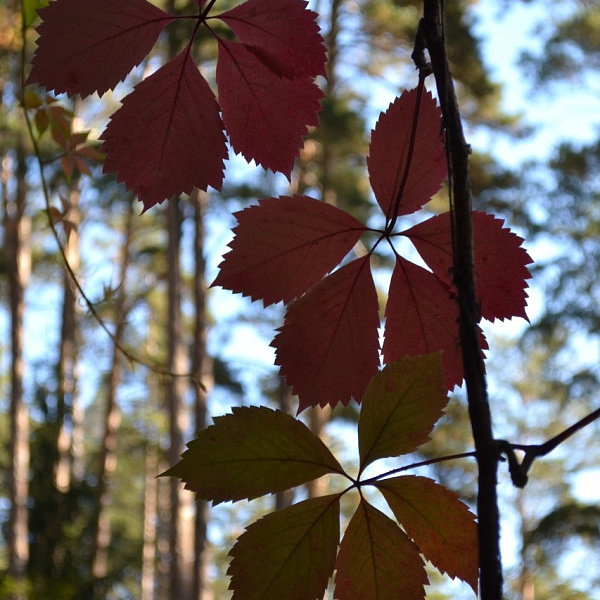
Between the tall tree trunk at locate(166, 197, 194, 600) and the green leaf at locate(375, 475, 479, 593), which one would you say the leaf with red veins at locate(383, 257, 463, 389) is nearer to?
the green leaf at locate(375, 475, 479, 593)

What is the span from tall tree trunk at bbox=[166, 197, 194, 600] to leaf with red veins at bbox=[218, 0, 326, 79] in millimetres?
5693

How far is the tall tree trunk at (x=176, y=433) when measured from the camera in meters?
6.28

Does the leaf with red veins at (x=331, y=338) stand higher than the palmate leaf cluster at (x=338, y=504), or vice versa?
the leaf with red veins at (x=331, y=338)

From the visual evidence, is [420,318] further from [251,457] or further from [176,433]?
[176,433]

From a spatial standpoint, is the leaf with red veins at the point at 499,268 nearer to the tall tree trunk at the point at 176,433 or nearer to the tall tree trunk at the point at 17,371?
the tall tree trunk at the point at 176,433

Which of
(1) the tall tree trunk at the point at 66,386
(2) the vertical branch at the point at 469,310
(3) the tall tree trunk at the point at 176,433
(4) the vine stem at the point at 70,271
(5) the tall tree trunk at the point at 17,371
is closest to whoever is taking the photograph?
(2) the vertical branch at the point at 469,310

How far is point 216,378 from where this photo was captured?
9.32m

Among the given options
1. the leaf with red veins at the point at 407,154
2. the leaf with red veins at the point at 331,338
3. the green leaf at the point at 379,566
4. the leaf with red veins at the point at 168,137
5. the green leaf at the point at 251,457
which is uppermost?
the leaf with red veins at the point at 168,137

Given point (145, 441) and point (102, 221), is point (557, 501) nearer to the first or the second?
point (145, 441)

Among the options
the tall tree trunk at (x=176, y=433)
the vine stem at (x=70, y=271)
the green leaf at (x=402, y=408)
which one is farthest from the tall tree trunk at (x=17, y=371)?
the green leaf at (x=402, y=408)

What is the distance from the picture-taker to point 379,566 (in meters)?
0.21

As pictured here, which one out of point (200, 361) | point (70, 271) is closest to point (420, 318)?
point (70, 271)

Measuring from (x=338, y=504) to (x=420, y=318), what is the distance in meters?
0.08

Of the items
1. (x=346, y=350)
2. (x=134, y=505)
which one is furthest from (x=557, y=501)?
(x=346, y=350)
